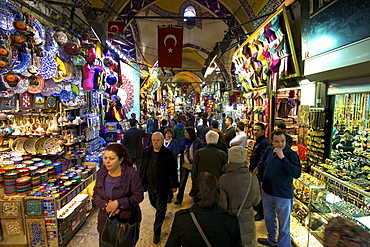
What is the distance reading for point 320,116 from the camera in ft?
10.9

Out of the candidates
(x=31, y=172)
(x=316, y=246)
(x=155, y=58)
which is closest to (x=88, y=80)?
(x=31, y=172)

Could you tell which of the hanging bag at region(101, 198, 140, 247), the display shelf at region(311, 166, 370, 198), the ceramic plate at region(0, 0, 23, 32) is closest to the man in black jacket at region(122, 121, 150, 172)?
the ceramic plate at region(0, 0, 23, 32)

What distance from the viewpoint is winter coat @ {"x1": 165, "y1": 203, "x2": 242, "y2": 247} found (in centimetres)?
131

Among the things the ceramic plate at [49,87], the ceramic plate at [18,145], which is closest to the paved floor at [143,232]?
the ceramic plate at [18,145]

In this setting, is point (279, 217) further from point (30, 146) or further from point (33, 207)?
point (30, 146)

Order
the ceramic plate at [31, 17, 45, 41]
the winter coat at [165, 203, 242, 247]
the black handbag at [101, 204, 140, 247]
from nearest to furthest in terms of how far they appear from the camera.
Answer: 1. the winter coat at [165, 203, 242, 247]
2. the black handbag at [101, 204, 140, 247]
3. the ceramic plate at [31, 17, 45, 41]

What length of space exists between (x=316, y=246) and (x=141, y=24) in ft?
35.5

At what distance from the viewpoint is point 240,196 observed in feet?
6.53

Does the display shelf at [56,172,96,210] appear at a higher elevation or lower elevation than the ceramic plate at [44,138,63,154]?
lower

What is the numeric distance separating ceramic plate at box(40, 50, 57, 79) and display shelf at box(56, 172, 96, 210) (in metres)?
1.73

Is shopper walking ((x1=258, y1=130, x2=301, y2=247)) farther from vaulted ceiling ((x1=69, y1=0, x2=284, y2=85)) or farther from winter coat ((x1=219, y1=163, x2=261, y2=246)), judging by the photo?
vaulted ceiling ((x1=69, y1=0, x2=284, y2=85))

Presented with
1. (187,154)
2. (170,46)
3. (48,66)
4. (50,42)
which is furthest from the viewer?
(170,46)

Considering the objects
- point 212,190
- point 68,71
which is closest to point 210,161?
point 212,190

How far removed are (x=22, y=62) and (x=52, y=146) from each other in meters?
1.39
